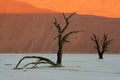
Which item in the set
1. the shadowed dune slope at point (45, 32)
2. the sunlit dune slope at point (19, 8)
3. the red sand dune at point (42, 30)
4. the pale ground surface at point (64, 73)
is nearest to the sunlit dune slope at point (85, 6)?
the sunlit dune slope at point (19, 8)

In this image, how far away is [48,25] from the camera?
3479 inches

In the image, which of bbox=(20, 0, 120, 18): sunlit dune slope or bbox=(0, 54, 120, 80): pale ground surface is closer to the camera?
bbox=(0, 54, 120, 80): pale ground surface

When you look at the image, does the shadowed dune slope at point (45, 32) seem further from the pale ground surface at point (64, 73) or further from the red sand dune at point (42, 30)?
the pale ground surface at point (64, 73)

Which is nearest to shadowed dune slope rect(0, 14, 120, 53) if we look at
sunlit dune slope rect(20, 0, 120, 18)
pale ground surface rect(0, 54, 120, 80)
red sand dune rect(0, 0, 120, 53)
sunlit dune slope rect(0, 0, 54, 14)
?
red sand dune rect(0, 0, 120, 53)

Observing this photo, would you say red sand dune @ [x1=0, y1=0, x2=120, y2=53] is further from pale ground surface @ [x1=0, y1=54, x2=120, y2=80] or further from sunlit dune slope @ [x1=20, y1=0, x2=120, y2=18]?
pale ground surface @ [x1=0, y1=54, x2=120, y2=80]

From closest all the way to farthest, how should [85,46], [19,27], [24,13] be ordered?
[85,46] < [19,27] < [24,13]

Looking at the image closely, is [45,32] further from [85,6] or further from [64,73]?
[64,73]

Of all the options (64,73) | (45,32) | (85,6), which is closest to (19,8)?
(45,32)

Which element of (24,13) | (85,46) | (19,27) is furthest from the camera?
(24,13)

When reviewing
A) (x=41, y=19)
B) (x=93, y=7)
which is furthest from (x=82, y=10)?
(x=41, y=19)

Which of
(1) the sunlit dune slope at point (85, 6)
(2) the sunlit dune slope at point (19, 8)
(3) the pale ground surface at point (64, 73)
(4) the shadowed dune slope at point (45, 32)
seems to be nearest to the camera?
(3) the pale ground surface at point (64, 73)

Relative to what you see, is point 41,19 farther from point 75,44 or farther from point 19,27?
point 75,44

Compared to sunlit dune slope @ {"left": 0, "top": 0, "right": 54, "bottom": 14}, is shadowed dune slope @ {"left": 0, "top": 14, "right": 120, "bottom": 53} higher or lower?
lower

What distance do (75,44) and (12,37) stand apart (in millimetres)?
11762
